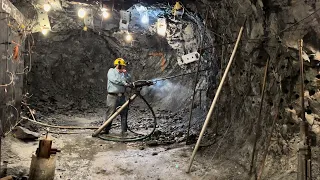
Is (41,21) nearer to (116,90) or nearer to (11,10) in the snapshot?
(11,10)

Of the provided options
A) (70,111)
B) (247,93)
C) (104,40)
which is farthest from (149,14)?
(247,93)

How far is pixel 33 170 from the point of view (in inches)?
158

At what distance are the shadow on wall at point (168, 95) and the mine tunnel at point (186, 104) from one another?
0.06 m

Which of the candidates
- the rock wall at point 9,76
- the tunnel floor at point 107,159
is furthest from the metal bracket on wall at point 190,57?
the rock wall at point 9,76

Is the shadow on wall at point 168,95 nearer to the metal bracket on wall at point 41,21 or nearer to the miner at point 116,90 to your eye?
the miner at point 116,90

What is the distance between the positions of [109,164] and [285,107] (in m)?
3.43

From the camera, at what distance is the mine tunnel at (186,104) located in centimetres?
424

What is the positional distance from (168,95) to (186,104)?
6.09 feet

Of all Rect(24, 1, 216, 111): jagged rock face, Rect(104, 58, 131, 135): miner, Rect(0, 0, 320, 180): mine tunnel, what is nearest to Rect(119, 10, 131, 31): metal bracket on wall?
Rect(0, 0, 320, 180): mine tunnel

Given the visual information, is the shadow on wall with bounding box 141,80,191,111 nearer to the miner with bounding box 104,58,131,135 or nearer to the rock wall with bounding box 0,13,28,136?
the miner with bounding box 104,58,131,135

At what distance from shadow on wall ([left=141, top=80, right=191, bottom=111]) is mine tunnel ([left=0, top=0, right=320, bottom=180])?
0.06 meters

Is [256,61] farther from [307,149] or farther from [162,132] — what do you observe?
[162,132]

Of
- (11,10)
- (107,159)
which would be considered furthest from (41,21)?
(107,159)

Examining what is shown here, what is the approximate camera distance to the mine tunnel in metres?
4.24
